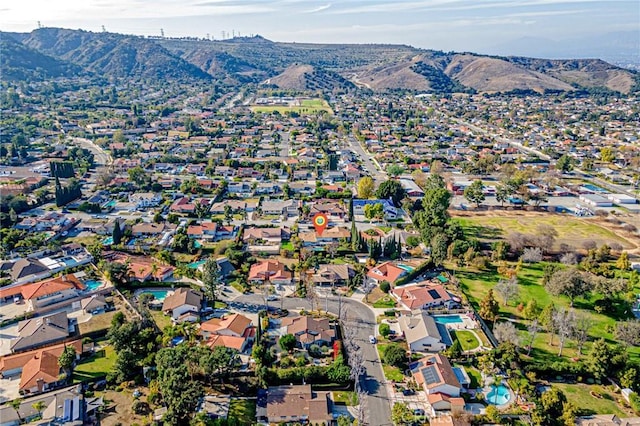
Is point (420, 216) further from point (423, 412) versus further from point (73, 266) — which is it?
point (73, 266)

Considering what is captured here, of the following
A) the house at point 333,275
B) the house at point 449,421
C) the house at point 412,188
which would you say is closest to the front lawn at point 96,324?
the house at point 333,275

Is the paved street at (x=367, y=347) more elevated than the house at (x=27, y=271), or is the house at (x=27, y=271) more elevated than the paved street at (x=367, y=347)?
the house at (x=27, y=271)

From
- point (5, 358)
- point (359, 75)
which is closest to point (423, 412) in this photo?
point (5, 358)

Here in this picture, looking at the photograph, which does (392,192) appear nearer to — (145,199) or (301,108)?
(145,199)

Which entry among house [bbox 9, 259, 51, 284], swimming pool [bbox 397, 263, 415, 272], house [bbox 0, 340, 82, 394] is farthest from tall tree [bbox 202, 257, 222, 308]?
swimming pool [bbox 397, 263, 415, 272]

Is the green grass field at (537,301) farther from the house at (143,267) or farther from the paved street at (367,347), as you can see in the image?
the house at (143,267)

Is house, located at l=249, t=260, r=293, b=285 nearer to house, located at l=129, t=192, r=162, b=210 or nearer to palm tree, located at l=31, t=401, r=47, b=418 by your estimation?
palm tree, located at l=31, t=401, r=47, b=418
